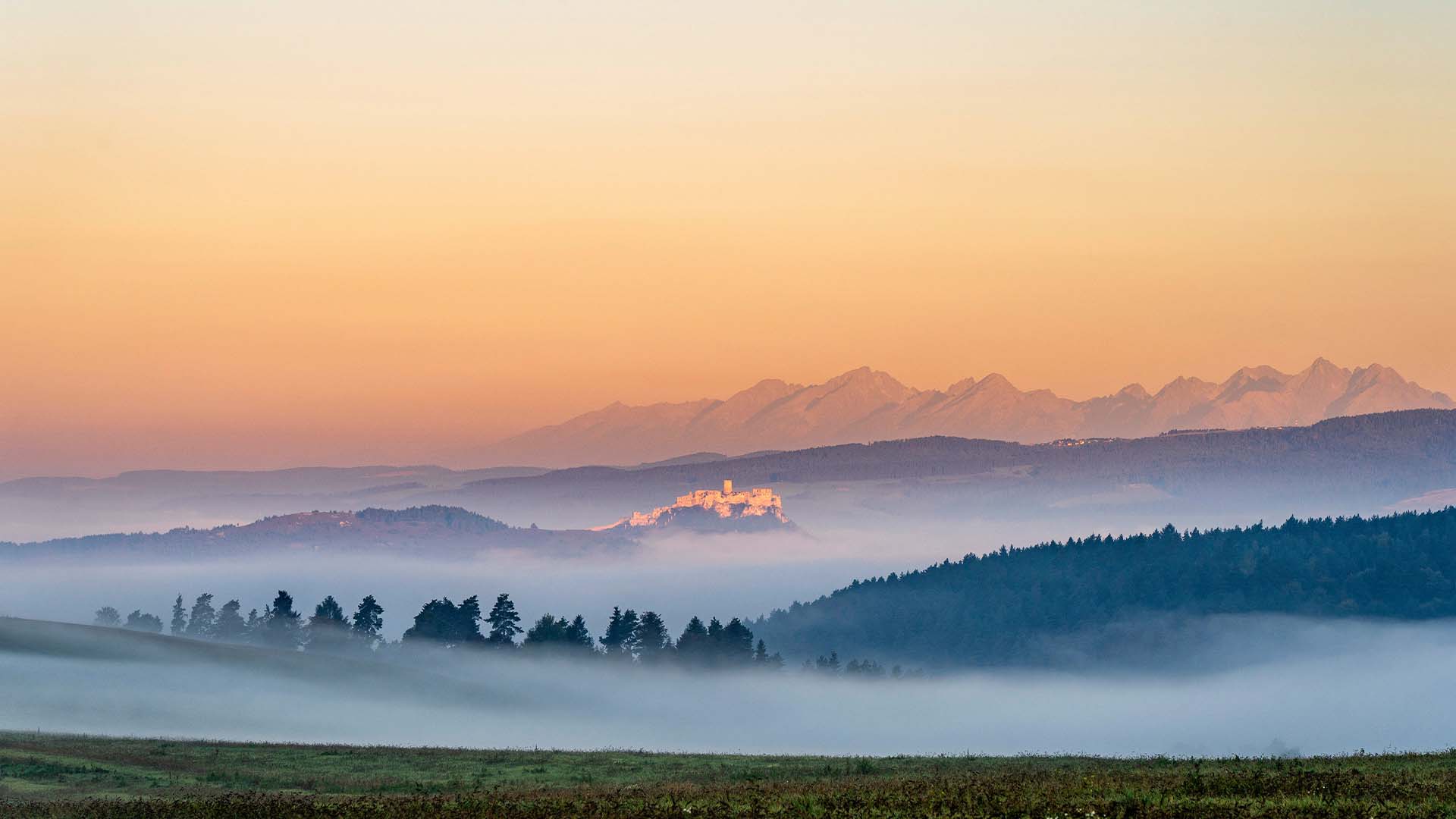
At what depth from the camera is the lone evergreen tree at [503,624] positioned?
194 m

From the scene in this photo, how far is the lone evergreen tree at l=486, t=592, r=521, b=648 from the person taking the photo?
19375cm

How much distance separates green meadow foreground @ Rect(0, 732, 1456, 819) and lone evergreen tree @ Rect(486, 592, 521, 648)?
382 feet

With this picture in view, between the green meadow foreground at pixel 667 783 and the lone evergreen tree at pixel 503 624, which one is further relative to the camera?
the lone evergreen tree at pixel 503 624

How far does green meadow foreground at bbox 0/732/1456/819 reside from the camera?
38188 mm

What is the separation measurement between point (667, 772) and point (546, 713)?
375ft

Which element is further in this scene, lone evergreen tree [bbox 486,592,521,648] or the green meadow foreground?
lone evergreen tree [bbox 486,592,521,648]

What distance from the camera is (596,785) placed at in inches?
2190

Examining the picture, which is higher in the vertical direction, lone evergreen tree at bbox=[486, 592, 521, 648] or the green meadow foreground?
lone evergreen tree at bbox=[486, 592, 521, 648]

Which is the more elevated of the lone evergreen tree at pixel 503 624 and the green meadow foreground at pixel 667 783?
the lone evergreen tree at pixel 503 624

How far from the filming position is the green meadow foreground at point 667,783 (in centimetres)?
3819

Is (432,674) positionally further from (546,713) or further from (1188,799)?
(1188,799)

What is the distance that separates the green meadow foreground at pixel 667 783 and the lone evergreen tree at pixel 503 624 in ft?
382

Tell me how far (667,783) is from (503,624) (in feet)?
467

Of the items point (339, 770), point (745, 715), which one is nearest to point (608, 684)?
point (745, 715)
